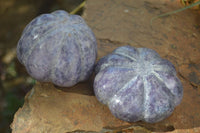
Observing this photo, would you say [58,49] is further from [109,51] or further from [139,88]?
[109,51]

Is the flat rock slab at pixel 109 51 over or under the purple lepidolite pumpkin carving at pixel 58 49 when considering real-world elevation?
under

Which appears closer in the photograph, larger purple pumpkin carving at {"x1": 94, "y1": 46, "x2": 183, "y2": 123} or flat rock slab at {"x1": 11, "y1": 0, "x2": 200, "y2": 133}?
larger purple pumpkin carving at {"x1": 94, "y1": 46, "x2": 183, "y2": 123}

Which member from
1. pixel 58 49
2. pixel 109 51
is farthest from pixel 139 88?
pixel 109 51

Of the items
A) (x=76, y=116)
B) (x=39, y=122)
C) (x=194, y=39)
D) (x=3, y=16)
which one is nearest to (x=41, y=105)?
(x=39, y=122)

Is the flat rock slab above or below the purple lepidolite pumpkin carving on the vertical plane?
below

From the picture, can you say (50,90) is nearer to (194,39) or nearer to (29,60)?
(29,60)

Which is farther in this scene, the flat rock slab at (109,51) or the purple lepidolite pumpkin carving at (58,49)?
the flat rock slab at (109,51)

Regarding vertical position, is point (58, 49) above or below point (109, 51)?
above
